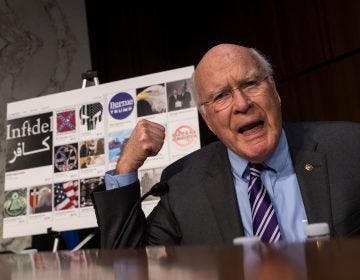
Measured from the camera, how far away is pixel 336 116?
3.02m

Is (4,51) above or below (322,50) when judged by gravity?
above

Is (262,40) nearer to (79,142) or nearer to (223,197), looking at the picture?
(79,142)

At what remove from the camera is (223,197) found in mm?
→ 1485

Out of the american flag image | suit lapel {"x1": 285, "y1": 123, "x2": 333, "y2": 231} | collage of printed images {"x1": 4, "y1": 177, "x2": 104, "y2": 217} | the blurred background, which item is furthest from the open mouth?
the blurred background

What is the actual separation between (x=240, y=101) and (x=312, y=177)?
0.33 metres

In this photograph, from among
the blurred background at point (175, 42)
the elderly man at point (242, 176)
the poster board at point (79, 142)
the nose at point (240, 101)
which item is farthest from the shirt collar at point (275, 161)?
the blurred background at point (175, 42)

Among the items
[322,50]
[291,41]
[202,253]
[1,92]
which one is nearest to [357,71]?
[322,50]

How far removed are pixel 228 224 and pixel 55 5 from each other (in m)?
2.83

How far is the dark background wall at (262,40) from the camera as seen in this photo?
2.98 meters

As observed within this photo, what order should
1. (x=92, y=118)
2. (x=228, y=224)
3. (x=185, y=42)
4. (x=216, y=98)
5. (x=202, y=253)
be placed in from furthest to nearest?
(x=185, y=42)
(x=92, y=118)
(x=216, y=98)
(x=228, y=224)
(x=202, y=253)

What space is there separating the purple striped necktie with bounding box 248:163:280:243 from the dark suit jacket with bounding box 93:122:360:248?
0.17 feet

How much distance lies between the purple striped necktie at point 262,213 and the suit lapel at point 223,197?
0.05 meters

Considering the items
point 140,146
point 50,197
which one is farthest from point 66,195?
point 140,146

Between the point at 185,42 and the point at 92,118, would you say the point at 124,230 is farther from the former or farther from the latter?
the point at 185,42
